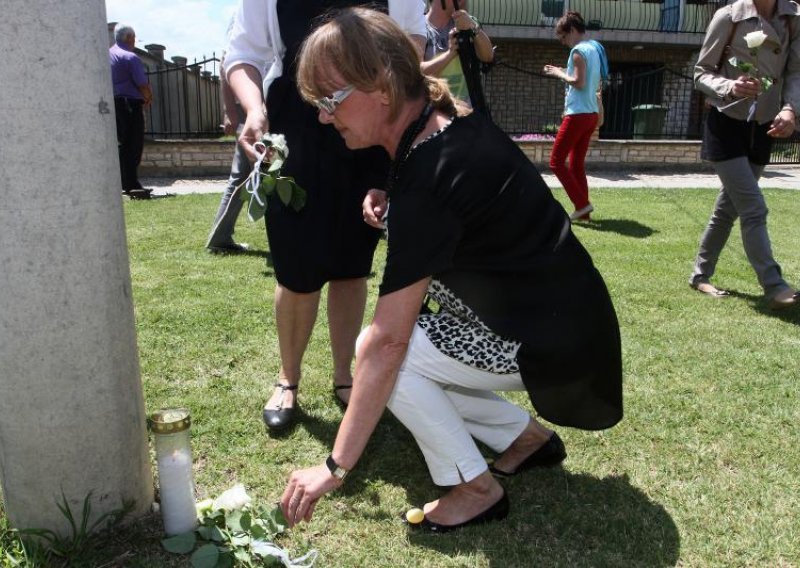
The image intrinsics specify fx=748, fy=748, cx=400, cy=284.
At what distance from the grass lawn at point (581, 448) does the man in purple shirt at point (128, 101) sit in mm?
4725

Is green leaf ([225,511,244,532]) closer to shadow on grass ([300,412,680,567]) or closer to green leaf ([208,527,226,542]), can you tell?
green leaf ([208,527,226,542])

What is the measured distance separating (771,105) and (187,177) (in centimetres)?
889

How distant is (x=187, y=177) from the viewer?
11.4 meters

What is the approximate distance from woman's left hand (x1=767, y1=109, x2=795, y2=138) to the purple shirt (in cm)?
764

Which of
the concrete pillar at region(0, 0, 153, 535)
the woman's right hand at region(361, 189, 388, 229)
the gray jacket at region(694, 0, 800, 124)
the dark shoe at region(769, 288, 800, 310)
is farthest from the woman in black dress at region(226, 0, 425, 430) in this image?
the dark shoe at region(769, 288, 800, 310)

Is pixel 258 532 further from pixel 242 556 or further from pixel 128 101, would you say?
pixel 128 101

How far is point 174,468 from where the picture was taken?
6.89 feet

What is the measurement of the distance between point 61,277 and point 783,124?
385 cm

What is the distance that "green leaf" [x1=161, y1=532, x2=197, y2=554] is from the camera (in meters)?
2.07

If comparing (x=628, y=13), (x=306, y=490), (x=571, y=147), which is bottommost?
(x=306, y=490)

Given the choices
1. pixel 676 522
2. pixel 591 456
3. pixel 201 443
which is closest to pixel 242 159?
pixel 201 443

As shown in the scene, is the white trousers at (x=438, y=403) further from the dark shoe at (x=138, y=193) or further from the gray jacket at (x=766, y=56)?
the dark shoe at (x=138, y=193)

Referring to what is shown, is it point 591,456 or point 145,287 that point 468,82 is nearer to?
point 591,456

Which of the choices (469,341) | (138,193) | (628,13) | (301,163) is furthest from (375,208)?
(628,13)
